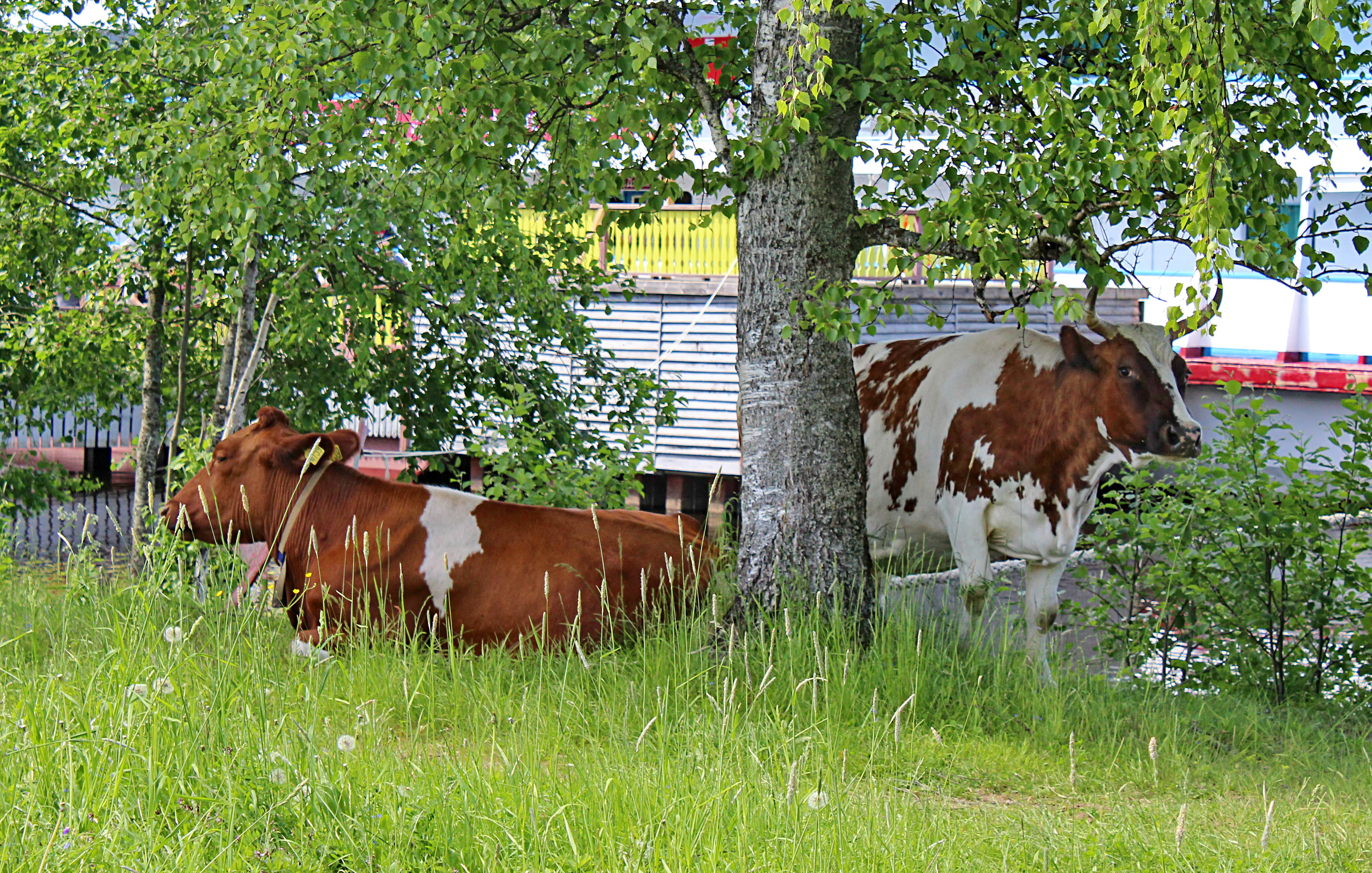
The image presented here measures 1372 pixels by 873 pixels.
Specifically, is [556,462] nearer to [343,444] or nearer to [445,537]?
[343,444]

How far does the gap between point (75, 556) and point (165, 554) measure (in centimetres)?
46

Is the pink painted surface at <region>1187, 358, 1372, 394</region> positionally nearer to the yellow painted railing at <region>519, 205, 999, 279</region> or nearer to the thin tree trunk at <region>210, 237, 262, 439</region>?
the yellow painted railing at <region>519, 205, 999, 279</region>

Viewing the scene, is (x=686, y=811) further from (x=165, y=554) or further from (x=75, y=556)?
(x=75, y=556)

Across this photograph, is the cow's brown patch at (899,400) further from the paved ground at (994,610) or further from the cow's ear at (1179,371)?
the cow's ear at (1179,371)

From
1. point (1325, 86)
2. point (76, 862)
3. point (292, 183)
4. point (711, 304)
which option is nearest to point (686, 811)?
point (76, 862)

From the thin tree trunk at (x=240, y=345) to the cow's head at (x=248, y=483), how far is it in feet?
6.15

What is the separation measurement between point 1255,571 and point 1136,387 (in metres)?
1.34

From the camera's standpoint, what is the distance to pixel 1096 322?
5.68m

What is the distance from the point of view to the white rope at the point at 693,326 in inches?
753

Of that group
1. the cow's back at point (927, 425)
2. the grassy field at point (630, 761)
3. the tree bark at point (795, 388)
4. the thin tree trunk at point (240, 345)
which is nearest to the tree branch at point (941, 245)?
the tree bark at point (795, 388)

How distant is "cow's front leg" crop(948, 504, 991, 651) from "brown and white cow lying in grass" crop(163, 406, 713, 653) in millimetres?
1216

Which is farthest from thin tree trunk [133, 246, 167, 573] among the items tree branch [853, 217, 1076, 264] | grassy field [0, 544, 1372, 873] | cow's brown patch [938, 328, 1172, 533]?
cow's brown patch [938, 328, 1172, 533]

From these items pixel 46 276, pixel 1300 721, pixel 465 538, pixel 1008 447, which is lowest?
pixel 1300 721

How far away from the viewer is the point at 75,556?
580cm
